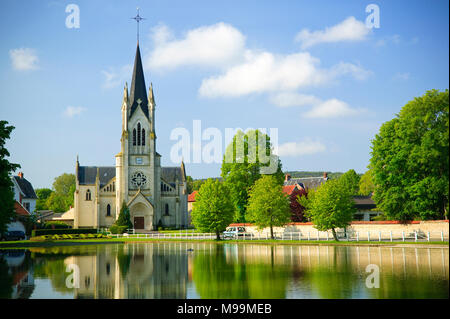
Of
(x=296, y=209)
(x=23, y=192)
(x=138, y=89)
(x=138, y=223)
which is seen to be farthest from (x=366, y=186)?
(x=23, y=192)

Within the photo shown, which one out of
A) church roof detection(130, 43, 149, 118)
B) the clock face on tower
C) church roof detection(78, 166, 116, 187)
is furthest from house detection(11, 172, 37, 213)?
church roof detection(130, 43, 149, 118)

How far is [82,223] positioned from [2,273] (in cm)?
6814

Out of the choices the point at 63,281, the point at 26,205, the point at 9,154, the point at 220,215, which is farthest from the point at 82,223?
the point at 63,281

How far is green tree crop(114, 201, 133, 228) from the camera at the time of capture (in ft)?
250

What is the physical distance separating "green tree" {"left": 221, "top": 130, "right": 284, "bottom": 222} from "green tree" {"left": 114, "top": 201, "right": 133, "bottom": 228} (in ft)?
65.5

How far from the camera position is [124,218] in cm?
7644

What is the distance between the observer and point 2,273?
77.8 feet

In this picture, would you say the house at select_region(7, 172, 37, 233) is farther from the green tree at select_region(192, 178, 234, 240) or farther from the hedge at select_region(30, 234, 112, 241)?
the green tree at select_region(192, 178, 234, 240)

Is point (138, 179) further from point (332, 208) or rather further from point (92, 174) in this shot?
point (332, 208)

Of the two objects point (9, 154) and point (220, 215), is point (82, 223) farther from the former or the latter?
point (9, 154)

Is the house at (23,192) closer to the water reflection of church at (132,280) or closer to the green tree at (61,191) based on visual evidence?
the green tree at (61,191)
